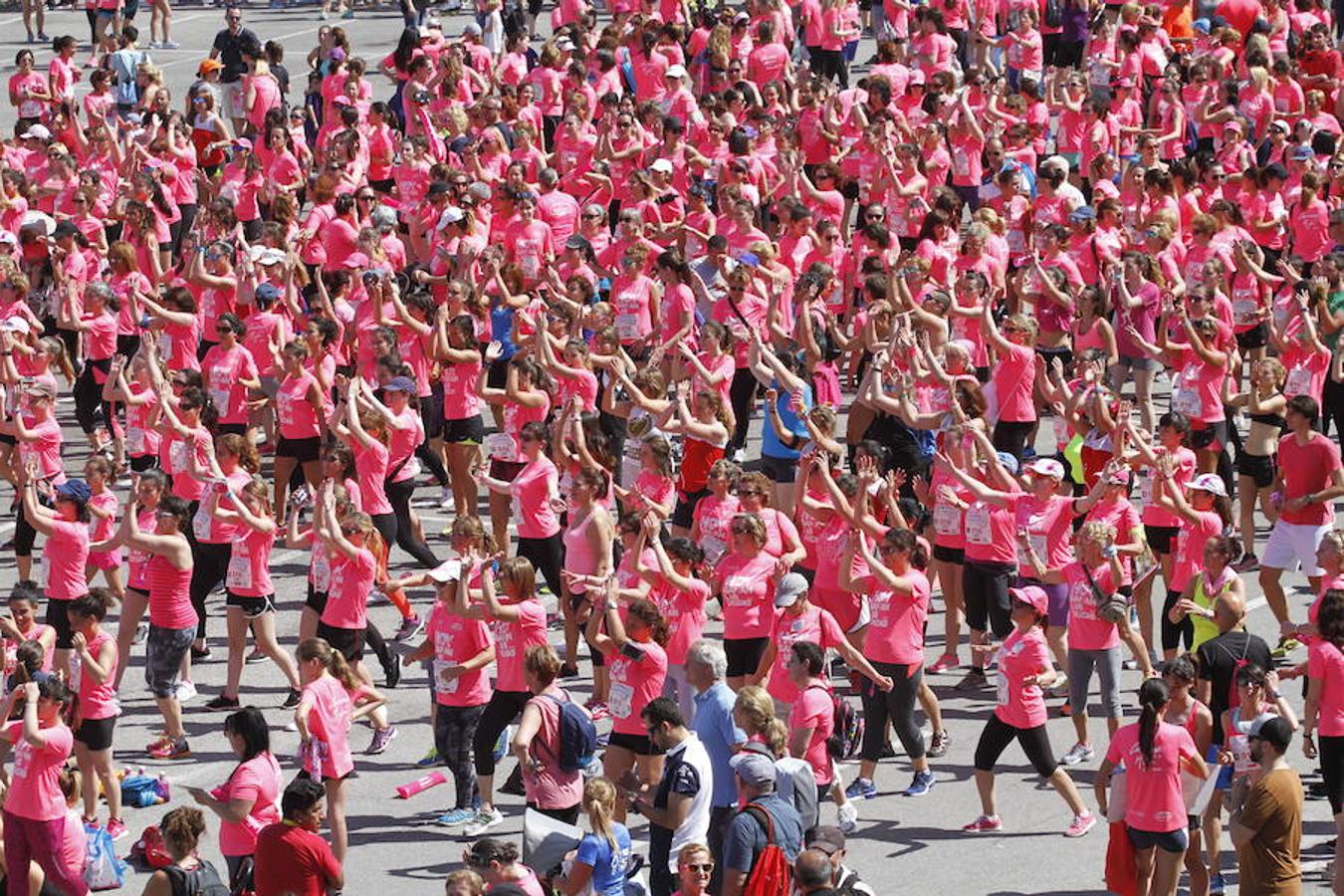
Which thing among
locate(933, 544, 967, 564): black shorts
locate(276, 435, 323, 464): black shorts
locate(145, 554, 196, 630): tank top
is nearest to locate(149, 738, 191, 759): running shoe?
locate(145, 554, 196, 630): tank top

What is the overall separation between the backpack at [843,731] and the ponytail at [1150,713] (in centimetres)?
166

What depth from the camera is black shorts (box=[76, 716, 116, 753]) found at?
568 inches

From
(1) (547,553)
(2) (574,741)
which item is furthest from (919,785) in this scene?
(1) (547,553)

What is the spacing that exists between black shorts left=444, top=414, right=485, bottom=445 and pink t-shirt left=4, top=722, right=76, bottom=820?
6.20 meters

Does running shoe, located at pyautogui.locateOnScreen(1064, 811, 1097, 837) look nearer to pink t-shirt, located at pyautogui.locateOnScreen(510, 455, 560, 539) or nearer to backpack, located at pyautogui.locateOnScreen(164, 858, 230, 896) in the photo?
pink t-shirt, located at pyautogui.locateOnScreen(510, 455, 560, 539)

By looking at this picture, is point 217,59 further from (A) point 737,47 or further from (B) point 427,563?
(B) point 427,563

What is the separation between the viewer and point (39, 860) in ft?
43.0

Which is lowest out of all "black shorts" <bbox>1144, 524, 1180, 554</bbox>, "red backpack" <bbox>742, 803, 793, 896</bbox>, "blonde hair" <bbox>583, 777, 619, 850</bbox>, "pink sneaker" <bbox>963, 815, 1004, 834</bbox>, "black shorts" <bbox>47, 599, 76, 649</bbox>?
"pink sneaker" <bbox>963, 815, 1004, 834</bbox>

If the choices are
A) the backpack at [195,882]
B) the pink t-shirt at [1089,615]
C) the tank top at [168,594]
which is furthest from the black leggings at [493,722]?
the pink t-shirt at [1089,615]

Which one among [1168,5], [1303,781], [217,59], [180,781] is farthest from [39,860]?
[1168,5]

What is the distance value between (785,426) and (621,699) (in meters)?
4.13

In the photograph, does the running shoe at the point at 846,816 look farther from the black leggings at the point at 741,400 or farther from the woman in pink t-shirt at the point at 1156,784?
the black leggings at the point at 741,400

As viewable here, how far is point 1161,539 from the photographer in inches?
654

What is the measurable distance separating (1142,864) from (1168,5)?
18.9m
